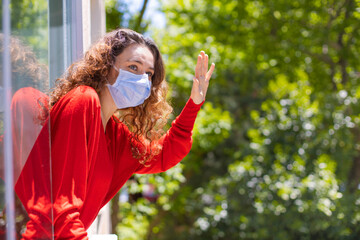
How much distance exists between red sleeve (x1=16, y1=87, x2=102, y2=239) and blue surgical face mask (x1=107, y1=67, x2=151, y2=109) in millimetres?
225

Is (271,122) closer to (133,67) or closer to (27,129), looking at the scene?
(133,67)

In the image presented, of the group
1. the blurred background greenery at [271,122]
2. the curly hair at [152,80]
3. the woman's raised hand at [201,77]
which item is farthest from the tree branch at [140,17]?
the woman's raised hand at [201,77]

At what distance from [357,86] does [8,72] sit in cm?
459

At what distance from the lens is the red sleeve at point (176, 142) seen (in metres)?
1.93

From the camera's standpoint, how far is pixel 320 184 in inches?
190

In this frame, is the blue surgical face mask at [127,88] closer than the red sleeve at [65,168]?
No

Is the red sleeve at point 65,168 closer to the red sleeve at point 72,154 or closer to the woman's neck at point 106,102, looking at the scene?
the red sleeve at point 72,154

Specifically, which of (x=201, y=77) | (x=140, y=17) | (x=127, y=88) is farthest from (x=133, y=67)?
(x=140, y=17)

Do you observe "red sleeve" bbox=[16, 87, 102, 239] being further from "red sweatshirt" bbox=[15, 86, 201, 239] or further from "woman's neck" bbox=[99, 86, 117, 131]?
"woman's neck" bbox=[99, 86, 117, 131]

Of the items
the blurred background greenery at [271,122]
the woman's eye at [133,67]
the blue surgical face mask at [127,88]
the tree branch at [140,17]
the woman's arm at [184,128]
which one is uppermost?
the woman's eye at [133,67]

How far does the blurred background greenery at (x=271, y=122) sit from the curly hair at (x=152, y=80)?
9.82ft

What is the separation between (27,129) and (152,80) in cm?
74

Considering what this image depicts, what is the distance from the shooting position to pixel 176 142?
198 centimetres

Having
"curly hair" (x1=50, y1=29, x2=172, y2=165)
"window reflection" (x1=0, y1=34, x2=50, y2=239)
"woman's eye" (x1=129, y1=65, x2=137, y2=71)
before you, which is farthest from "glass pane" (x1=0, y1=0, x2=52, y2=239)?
"woman's eye" (x1=129, y1=65, x2=137, y2=71)
